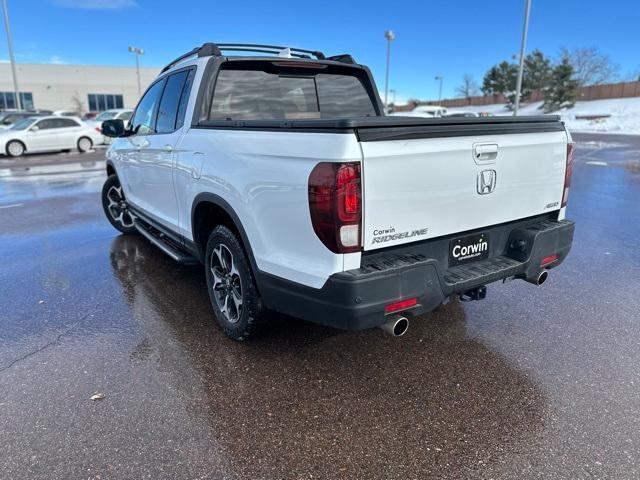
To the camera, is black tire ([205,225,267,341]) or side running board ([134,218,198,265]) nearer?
black tire ([205,225,267,341])

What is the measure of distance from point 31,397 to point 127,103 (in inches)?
3216

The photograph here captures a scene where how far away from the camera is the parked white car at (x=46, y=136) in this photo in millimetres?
18344

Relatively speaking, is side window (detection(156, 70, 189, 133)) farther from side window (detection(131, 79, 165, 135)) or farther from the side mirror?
the side mirror

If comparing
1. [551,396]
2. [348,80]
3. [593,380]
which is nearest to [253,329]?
[551,396]

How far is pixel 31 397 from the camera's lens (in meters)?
2.91

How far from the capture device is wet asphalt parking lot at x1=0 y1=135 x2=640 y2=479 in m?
2.39

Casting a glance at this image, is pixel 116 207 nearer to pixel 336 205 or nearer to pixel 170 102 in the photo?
pixel 170 102

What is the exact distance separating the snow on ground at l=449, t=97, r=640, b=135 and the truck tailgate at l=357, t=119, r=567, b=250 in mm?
41979

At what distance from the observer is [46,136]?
1914 centimetres

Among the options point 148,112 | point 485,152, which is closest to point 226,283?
point 485,152

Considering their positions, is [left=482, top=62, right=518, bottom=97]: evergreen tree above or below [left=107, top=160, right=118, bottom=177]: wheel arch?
above

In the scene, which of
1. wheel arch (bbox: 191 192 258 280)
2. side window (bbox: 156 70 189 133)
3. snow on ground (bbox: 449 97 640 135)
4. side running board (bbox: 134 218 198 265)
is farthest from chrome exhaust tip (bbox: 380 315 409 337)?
snow on ground (bbox: 449 97 640 135)

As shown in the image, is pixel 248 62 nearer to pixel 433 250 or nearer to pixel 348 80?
pixel 348 80

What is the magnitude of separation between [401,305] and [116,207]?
5194 millimetres
